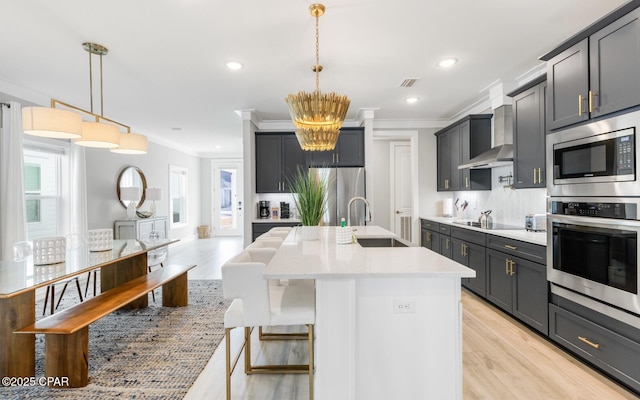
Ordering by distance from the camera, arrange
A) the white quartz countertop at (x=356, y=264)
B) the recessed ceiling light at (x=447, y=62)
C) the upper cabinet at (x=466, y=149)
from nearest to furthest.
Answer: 1. the white quartz countertop at (x=356, y=264)
2. the recessed ceiling light at (x=447, y=62)
3. the upper cabinet at (x=466, y=149)

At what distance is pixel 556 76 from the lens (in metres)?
2.57

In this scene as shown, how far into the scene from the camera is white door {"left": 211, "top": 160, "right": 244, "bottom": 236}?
393 inches

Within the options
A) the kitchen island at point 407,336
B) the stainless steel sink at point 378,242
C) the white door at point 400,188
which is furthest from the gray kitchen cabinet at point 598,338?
the white door at point 400,188

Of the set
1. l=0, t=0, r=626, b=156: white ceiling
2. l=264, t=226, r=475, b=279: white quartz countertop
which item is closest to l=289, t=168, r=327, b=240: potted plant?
l=264, t=226, r=475, b=279: white quartz countertop

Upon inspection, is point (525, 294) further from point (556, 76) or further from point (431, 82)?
point (431, 82)

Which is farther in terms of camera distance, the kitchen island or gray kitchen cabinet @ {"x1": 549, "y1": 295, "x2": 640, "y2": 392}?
gray kitchen cabinet @ {"x1": 549, "y1": 295, "x2": 640, "y2": 392}

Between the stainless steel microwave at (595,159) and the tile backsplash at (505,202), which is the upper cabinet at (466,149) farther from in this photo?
the stainless steel microwave at (595,159)

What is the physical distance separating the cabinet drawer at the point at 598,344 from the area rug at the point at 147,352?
276cm

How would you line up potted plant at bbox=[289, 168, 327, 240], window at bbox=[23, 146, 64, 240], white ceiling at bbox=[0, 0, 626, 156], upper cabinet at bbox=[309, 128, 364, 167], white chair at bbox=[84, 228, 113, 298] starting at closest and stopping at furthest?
white ceiling at bbox=[0, 0, 626, 156], potted plant at bbox=[289, 168, 327, 240], white chair at bbox=[84, 228, 113, 298], window at bbox=[23, 146, 64, 240], upper cabinet at bbox=[309, 128, 364, 167]

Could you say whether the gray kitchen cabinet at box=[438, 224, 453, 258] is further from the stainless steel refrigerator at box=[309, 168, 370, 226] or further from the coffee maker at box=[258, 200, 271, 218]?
the coffee maker at box=[258, 200, 271, 218]

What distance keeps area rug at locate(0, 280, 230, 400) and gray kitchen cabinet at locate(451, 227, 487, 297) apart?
288 centimetres

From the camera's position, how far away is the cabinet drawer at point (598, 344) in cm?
196

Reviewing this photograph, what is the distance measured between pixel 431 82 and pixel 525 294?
2.49 meters

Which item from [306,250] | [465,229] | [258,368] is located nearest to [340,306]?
[306,250]
